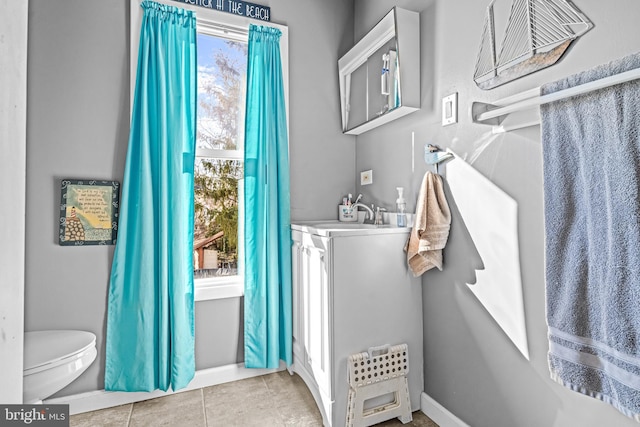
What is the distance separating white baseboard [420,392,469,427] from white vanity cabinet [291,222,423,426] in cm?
4

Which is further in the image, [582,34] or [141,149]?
[141,149]

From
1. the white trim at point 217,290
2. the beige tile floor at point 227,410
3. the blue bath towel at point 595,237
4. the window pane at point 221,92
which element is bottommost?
the beige tile floor at point 227,410

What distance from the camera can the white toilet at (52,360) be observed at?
1.22 metres

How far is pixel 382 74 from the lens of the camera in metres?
1.95

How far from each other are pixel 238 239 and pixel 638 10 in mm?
2127

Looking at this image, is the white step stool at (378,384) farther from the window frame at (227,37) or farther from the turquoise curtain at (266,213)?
the window frame at (227,37)

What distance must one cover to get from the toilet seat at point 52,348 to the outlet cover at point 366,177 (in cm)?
179

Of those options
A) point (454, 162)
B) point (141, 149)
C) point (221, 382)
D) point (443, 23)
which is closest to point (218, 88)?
point (141, 149)

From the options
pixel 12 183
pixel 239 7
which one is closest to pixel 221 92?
pixel 239 7

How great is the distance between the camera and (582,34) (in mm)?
1058

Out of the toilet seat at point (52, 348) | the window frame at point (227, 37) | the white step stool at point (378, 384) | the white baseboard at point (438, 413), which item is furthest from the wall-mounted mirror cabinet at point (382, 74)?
the toilet seat at point (52, 348)

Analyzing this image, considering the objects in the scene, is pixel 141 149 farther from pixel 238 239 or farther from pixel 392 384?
pixel 392 384

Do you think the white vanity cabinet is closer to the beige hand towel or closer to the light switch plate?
the beige hand towel

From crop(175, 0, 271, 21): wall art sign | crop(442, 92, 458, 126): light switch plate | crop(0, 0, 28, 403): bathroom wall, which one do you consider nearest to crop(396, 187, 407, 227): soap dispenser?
crop(442, 92, 458, 126): light switch plate
